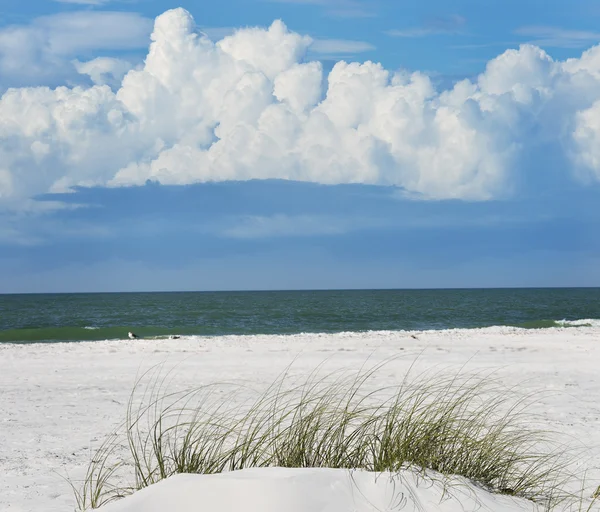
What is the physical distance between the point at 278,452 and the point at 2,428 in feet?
16.3

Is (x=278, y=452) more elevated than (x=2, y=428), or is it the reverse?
(x=278, y=452)

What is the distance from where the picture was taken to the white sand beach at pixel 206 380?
484 centimetres

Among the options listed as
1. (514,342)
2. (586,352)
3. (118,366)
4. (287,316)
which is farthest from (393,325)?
(118,366)

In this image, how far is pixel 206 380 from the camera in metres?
11.7

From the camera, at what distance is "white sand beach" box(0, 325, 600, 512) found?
4.84 meters

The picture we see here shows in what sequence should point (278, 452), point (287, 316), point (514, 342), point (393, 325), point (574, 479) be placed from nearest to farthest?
point (278, 452) → point (574, 479) → point (514, 342) → point (393, 325) → point (287, 316)

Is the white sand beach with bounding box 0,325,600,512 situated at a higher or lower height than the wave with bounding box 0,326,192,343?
higher

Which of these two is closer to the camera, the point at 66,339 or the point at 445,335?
the point at 445,335

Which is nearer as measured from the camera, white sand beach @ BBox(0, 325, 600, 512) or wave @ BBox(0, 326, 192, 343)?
white sand beach @ BBox(0, 325, 600, 512)

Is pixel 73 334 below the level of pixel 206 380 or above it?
below

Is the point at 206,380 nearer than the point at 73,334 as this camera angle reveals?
Yes

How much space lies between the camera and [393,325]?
35906 mm

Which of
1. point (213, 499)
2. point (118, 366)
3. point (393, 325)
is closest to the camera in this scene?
point (213, 499)

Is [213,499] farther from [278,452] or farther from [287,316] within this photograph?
[287,316]
